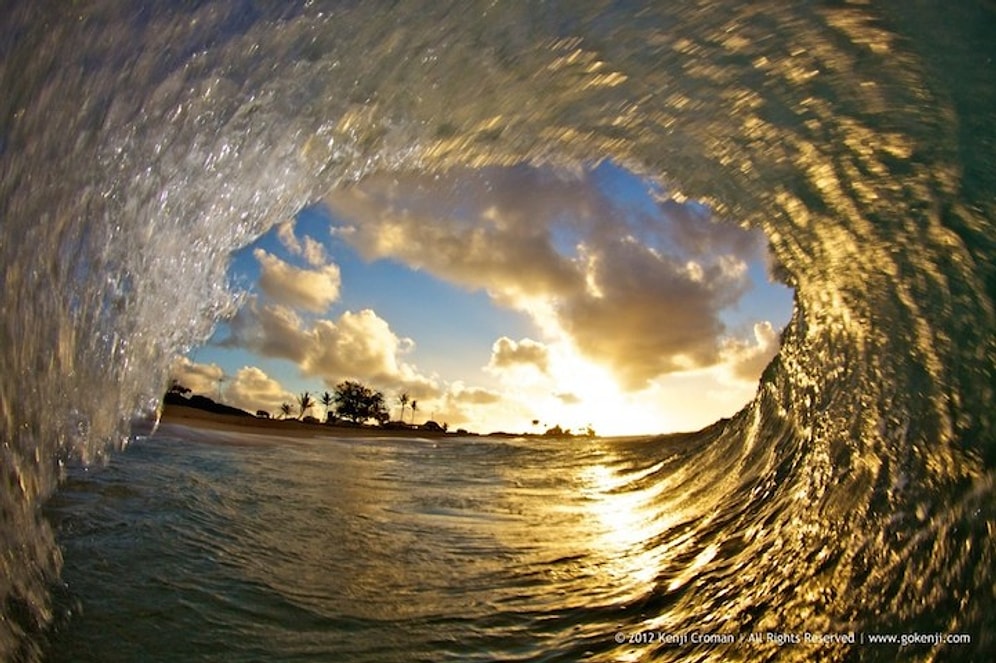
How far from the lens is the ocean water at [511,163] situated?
259 centimetres

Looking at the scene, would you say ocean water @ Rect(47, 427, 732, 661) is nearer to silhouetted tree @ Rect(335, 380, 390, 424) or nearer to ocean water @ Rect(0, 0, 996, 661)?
ocean water @ Rect(0, 0, 996, 661)

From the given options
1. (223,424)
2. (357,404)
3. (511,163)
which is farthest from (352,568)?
(357,404)

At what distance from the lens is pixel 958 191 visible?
2.75 meters

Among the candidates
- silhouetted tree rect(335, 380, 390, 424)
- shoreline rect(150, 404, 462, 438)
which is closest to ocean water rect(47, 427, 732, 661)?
shoreline rect(150, 404, 462, 438)

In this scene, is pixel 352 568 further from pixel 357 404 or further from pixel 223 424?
pixel 357 404

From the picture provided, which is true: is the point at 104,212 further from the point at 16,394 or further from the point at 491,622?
the point at 491,622

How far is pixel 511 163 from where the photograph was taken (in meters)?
4.86

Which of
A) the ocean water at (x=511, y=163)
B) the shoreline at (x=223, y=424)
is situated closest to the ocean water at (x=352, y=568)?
the ocean water at (x=511, y=163)

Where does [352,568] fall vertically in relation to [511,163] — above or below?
below

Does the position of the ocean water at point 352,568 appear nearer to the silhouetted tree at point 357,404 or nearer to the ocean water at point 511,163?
the ocean water at point 511,163

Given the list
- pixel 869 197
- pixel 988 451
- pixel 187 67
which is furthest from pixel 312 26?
pixel 988 451

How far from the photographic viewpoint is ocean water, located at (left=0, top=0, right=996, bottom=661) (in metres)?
2.59

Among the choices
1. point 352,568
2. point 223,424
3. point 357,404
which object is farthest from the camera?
point 357,404

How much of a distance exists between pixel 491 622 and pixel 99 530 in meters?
2.90
